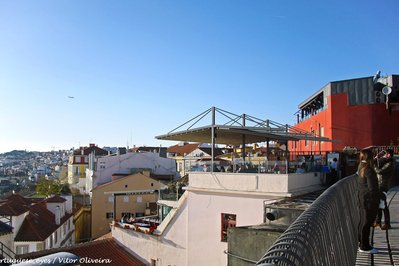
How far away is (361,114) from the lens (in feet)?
83.9

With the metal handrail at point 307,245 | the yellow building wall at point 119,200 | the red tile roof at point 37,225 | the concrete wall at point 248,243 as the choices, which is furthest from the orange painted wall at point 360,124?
the metal handrail at point 307,245

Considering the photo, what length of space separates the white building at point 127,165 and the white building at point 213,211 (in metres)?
28.1

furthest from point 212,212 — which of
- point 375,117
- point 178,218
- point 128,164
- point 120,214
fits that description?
point 128,164

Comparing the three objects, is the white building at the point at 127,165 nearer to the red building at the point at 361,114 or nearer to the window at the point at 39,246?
the window at the point at 39,246

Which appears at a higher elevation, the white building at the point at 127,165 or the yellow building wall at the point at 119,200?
the white building at the point at 127,165

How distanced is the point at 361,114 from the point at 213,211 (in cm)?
1499

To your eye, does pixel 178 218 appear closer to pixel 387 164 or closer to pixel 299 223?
pixel 387 164

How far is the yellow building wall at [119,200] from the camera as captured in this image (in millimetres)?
36844

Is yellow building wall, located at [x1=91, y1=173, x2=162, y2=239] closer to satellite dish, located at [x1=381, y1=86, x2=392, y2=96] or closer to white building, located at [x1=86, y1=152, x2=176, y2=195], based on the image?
white building, located at [x1=86, y1=152, x2=176, y2=195]

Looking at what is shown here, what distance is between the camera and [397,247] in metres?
6.70

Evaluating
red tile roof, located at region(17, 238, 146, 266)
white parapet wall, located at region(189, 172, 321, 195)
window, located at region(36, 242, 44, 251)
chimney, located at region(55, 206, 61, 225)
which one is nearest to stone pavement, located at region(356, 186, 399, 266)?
white parapet wall, located at region(189, 172, 321, 195)

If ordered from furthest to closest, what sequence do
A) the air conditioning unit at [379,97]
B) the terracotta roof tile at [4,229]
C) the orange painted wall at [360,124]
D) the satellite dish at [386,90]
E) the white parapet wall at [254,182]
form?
the air conditioning unit at [379,97] < the orange painted wall at [360,124] < the satellite dish at [386,90] < the terracotta roof tile at [4,229] < the white parapet wall at [254,182]

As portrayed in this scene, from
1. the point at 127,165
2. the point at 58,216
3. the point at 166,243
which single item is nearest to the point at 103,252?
the point at 166,243

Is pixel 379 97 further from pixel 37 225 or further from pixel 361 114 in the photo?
pixel 37 225
